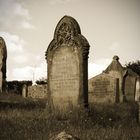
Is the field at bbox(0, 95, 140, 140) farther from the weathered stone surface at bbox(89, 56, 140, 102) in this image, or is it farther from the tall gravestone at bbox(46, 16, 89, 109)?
the weathered stone surface at bbox(89, 56, 140, 102)

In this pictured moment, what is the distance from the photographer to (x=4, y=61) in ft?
67.8

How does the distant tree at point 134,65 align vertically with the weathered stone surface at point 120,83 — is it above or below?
above

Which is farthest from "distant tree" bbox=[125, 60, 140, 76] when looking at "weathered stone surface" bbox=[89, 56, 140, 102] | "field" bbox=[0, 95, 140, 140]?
"field" bbox=[0, 95, 140, 140]

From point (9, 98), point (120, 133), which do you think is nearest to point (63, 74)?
point (120, 133)

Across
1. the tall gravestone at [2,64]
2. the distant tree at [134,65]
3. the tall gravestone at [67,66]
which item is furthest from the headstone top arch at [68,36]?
the distant tree at [134,65]

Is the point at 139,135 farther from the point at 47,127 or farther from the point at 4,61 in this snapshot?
the point at 4,61

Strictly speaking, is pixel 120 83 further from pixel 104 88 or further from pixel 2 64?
pixel 2 64

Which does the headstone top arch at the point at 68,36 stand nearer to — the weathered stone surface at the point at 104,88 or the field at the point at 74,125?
the field at the point at 74,125

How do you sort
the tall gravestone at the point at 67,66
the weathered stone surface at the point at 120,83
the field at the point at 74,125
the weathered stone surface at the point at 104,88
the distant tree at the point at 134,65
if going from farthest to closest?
the distant tree at the point at 134,65
the weathered stone surface at the point at 120,83
the weathered stone surface at the point at 104,88
the tall gravestone at the point at 67,66
the field at the point at 74,125

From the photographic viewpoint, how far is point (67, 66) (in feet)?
37.7

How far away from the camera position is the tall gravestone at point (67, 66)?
36.1 ft

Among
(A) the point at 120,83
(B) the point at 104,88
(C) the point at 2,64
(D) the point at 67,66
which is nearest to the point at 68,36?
(D) the point at 67,66

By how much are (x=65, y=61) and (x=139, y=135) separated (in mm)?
4444

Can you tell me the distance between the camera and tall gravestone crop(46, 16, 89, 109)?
11.0 metres
